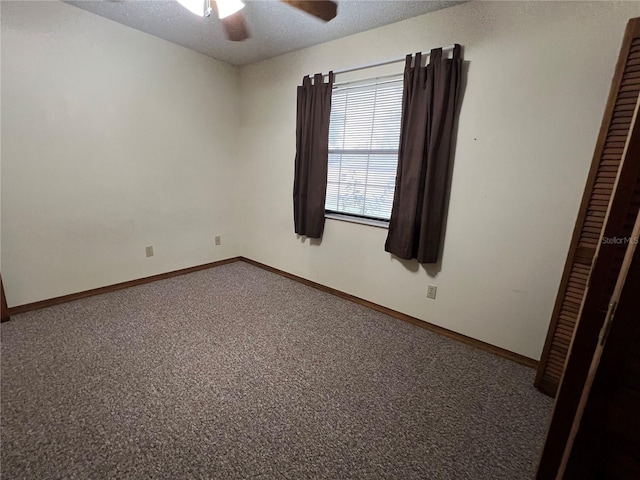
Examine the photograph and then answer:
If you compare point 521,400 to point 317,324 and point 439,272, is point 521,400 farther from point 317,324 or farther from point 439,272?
point 317,324

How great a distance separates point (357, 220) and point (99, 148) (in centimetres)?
239

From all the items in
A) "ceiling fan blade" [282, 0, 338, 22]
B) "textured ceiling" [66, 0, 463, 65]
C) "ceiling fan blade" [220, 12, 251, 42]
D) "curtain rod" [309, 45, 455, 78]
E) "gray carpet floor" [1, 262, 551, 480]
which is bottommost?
"gray carpet floor" [1, 262, 551, 480]

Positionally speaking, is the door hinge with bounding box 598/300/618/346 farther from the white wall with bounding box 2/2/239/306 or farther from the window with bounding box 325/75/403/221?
the white wall with bounding box 2/2/239/306

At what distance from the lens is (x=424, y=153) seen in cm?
217

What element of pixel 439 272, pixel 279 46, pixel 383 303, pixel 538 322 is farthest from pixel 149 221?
pixel 538 322

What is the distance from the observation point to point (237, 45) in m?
2.79

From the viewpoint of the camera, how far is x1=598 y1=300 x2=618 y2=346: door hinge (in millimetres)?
533

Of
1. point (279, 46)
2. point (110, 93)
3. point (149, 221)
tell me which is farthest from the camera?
point (149, 221)

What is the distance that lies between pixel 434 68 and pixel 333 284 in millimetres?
2048

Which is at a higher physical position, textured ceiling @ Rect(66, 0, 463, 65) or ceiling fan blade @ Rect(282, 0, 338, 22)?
textured ceiling @ Rect(66, 0, 463, 65)

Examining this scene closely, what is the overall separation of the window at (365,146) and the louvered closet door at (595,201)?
1265 millimetres

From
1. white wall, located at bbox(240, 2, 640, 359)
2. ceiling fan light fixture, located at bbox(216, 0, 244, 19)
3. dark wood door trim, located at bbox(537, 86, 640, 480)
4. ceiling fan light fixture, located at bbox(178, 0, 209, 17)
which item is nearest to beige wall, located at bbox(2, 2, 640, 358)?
white wall, located at bbox(240, 2, 640, 359)

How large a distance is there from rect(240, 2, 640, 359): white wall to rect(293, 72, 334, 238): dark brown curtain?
27cm

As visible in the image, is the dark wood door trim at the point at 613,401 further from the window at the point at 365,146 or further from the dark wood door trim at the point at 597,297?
the window at the point at 365,146
